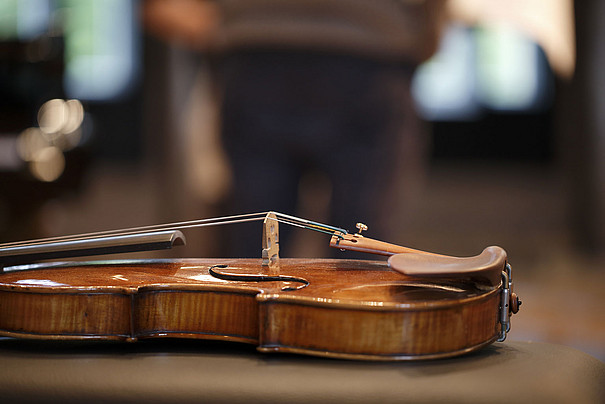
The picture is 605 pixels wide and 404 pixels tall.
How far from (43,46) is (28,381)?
1773 millimetres

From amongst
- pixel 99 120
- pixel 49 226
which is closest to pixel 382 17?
pixel 49 226

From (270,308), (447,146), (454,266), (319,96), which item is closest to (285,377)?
(270,308)

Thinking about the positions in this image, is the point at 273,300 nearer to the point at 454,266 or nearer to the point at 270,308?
the point at 270,308

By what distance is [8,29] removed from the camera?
147 inches

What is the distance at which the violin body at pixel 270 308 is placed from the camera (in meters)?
0.56

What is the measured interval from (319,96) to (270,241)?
655 millimetres

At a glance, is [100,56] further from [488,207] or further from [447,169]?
[488,207]

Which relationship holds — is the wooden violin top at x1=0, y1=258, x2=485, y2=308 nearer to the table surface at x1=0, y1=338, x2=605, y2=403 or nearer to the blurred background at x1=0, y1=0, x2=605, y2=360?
the table surface at x1=0, y1=338, x2=605, y2=403

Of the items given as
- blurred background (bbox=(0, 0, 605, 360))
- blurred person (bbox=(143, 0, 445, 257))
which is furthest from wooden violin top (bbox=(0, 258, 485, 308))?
blurred background (bbox=(0, 0, 605, 360))

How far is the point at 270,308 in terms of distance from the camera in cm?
58

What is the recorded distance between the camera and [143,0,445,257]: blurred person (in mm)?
1288

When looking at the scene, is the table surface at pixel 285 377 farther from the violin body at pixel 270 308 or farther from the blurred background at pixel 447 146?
the blurred background at pixel 447 146

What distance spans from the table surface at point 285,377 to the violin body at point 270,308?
0.01 m

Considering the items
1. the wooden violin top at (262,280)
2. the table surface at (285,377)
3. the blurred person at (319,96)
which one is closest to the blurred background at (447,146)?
the blurred person at (319,96)
